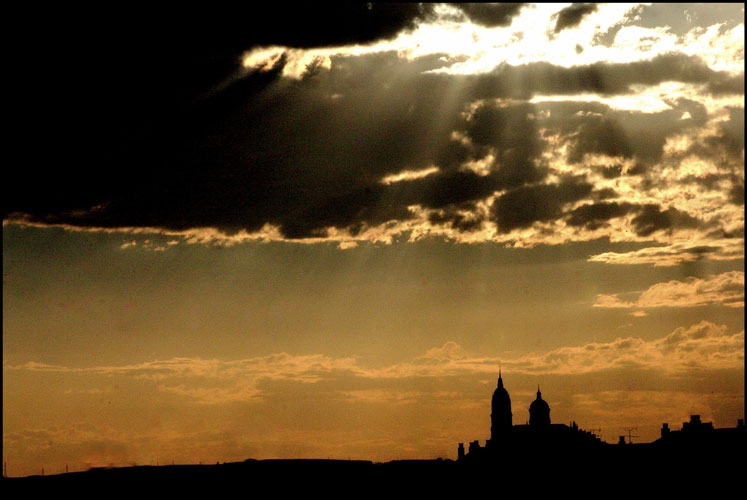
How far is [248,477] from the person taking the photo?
183 meters

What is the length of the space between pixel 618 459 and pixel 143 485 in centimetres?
5876

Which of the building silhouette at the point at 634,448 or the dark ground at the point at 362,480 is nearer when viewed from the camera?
the building silhouette at the point at 634,448

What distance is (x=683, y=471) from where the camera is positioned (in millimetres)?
144000

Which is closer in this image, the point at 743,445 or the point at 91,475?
the point at 743,445

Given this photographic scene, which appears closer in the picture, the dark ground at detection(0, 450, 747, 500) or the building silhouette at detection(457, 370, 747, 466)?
the building silhouette at detection(457, 370, 747, 466)

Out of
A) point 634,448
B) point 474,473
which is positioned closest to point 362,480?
point 474,473

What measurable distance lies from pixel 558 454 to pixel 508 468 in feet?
24.6

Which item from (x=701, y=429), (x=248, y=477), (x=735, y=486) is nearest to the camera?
(x=735, y=486)

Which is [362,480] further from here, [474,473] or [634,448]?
[634,448]

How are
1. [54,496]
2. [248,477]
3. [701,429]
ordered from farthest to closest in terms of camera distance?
[248,477], [54,496], [701,429]

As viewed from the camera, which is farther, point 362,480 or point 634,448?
point 362,480

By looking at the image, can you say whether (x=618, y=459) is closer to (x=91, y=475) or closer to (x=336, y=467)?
(x=336, y=467)

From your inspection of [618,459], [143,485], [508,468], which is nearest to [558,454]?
[508,468]

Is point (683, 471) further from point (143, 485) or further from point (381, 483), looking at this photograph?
point (143, 485)
